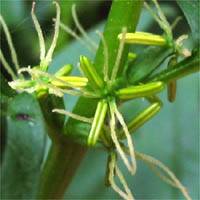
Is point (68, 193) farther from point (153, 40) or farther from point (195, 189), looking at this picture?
point (153, 40)

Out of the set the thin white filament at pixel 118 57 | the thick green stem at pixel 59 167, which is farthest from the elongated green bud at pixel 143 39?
the thick green stem at pixel 59 167

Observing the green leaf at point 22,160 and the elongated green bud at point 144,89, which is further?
the green leaf at point 22,160

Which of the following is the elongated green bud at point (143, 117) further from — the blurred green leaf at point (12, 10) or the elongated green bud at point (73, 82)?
the blurred green leaf at point (12, 10)

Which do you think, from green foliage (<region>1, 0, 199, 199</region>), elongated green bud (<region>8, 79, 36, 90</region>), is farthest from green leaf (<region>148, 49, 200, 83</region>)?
elongated green bud (<region>8, 79, 36, 90</region>)

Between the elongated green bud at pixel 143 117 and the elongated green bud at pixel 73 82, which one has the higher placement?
the elongated green bud at pixel 73 82

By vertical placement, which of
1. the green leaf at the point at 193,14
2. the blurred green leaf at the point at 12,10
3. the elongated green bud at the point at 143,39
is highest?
the blurred green leaf at the point at 12,10

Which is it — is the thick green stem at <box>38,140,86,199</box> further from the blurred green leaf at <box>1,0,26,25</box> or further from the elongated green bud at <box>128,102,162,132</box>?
the blurred green leaf at <box>1,0,26,25</box>
